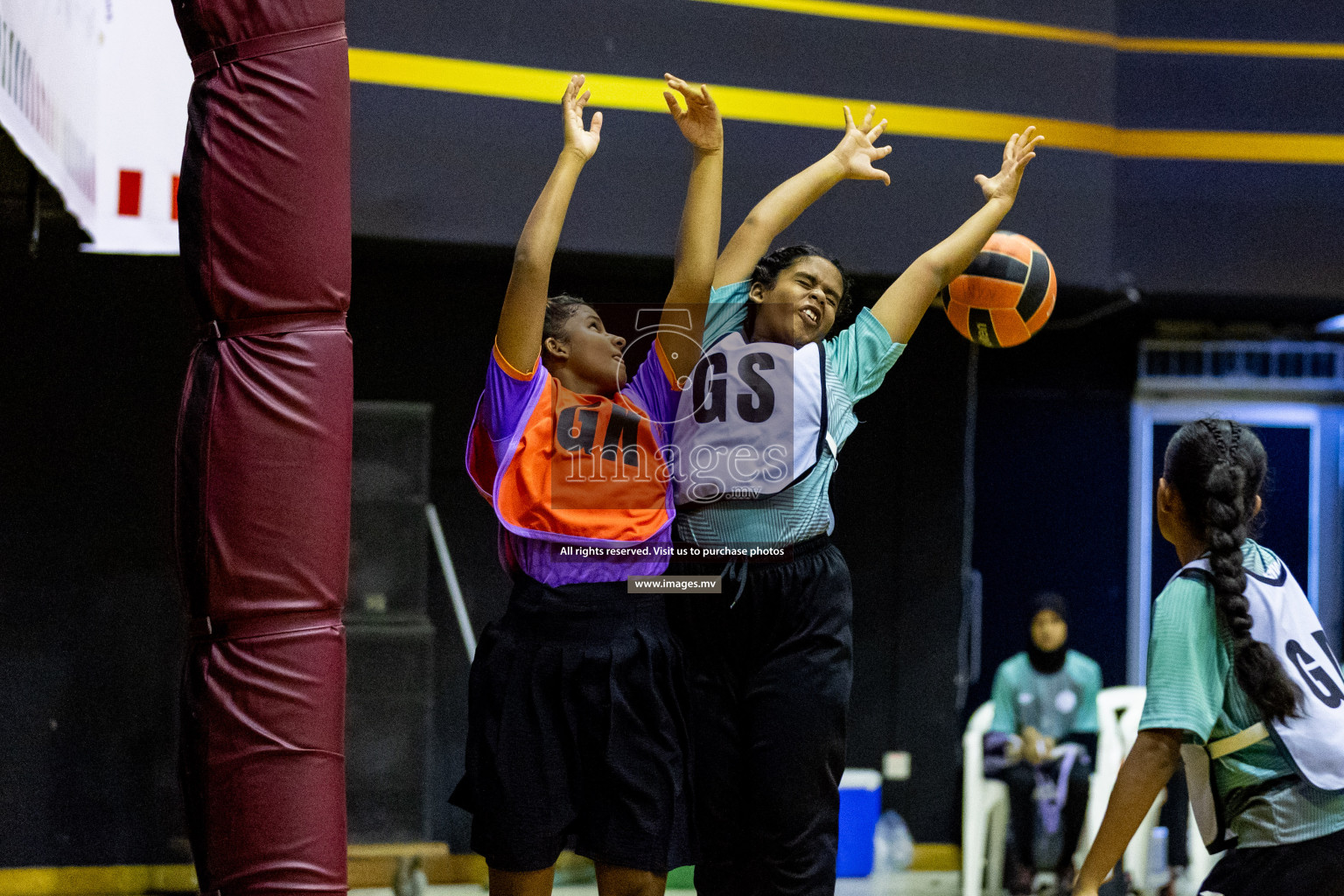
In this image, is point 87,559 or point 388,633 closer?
point 388,633

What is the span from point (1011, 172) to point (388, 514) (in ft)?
13.5

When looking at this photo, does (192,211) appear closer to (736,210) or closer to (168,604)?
(736,210)

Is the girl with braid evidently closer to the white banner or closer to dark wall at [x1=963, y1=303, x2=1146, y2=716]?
the white banner

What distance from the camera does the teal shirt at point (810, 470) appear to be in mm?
3119

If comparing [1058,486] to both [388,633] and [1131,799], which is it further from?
[1131,799]

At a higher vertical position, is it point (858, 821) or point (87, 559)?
point (87, 559)

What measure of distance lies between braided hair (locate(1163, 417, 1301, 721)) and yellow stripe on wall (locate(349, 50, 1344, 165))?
3879 mm

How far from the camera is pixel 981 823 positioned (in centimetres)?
659

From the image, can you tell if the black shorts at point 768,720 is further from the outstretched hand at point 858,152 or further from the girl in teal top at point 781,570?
the outstretched hand at point 858,152

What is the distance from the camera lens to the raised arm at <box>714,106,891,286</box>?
3264mm

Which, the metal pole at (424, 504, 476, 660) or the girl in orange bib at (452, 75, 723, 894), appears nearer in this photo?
the girl in orange bib at (452, 75, 723, 894)

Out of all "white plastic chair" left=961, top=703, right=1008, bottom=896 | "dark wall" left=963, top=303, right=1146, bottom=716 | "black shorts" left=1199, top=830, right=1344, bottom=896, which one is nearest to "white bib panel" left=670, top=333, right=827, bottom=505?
"black shorts" left=1199, top=830, right=1344, bottom=896

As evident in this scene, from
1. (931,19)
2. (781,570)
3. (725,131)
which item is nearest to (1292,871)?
(781,570)

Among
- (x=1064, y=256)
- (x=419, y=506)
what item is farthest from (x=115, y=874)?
(x=1064, y=256)
